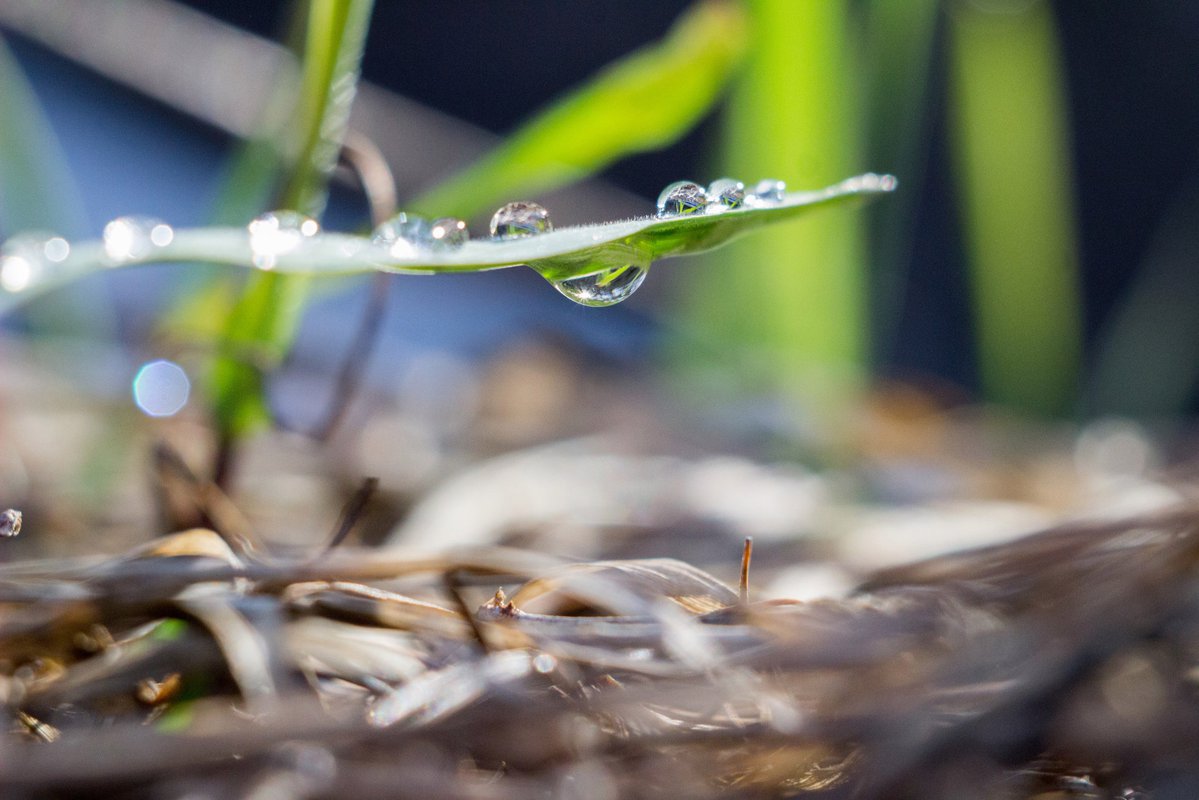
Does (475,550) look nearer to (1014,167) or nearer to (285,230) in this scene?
(285,230)

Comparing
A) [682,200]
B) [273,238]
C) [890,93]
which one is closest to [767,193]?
[682,200]

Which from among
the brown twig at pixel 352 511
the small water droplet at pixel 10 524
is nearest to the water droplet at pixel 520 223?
the brown twig at pixel 352 511

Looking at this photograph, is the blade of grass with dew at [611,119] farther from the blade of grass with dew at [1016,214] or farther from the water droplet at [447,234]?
the blade of grass with dew at [1016,214]

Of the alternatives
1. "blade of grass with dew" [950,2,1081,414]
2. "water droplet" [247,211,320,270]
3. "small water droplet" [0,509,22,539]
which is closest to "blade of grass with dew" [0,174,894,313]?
"water droplet" [247,211,320,270]

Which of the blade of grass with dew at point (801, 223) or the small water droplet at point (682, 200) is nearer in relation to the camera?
the small water droplet at point (682, 200)

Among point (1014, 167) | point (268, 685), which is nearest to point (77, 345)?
point (268, 685)
